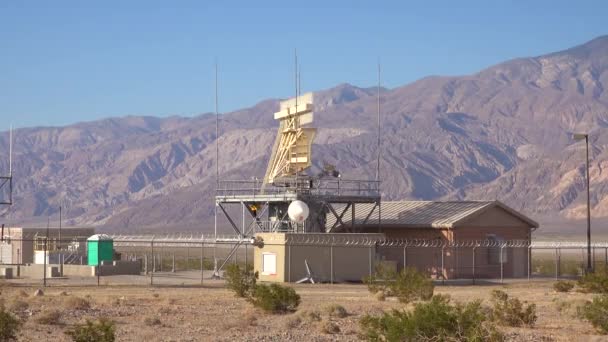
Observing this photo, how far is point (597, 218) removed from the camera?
19488 centimetres

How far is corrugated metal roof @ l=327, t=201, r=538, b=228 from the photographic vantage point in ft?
175

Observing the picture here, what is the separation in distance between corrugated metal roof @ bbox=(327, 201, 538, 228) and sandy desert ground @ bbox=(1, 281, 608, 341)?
827cm

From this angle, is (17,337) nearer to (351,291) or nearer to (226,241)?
(351,291)

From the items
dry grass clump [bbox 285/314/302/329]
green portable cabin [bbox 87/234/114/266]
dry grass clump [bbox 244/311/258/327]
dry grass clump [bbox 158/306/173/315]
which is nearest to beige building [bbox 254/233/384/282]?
green portable cabin [bbox 87/234/114/266]

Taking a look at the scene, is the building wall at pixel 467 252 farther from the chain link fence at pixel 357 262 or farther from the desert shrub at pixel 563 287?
the desert shrub at pixel 563 287

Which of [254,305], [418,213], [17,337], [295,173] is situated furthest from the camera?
[418,213]

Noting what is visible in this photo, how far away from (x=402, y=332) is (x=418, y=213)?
34729 mm

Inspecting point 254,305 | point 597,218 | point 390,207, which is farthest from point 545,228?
point 254,305

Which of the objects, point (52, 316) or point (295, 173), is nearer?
point (52, 316)

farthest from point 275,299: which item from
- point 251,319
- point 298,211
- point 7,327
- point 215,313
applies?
point 298,211

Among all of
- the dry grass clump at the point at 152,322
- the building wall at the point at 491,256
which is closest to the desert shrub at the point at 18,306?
the dry grass clump at the point at 152,322

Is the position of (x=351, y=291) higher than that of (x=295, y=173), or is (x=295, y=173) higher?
(x=295, y=173)

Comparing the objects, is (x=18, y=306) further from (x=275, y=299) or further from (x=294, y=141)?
(x=294, y=141)

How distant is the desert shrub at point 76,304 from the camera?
32781mm
